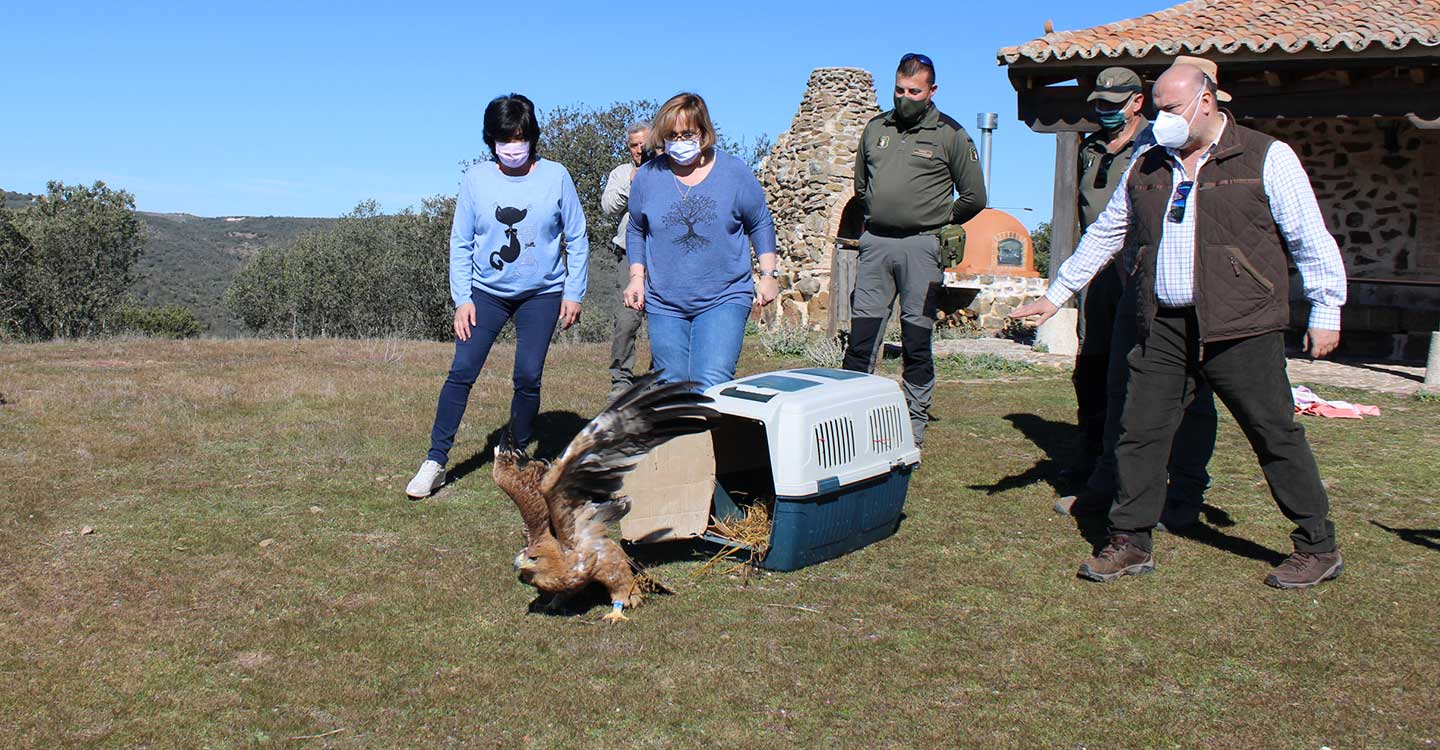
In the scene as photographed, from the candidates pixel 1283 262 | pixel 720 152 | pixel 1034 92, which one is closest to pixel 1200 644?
pixel 1283 262

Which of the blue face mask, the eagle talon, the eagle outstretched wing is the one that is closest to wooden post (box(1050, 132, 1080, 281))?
the blue face mask

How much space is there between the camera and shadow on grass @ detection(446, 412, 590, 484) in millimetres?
6086

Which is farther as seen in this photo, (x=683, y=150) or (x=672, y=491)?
(x=683, y=150)

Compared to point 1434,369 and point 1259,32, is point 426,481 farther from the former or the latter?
point 1259,32

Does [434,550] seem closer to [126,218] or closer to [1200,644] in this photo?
[1200,644]

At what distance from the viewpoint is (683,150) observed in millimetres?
4770

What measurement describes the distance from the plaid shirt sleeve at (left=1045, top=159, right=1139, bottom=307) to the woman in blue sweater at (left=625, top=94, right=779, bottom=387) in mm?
1241

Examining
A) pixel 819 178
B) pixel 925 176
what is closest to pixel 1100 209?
pixel 925 176

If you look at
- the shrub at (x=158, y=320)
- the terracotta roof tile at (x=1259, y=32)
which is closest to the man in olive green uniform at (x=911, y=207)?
the terracotta roof tile at (x=1259, y=32)

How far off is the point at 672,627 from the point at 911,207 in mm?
3025

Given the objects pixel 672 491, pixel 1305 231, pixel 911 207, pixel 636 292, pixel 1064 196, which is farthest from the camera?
pixel 1064 196

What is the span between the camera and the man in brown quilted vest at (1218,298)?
3936 mm

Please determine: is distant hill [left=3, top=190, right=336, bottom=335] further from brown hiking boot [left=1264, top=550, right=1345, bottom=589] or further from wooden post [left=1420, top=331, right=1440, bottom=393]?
brown hiking boot [left=1264, top=550, right=1345, bottom=589]

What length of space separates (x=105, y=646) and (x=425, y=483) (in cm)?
199
